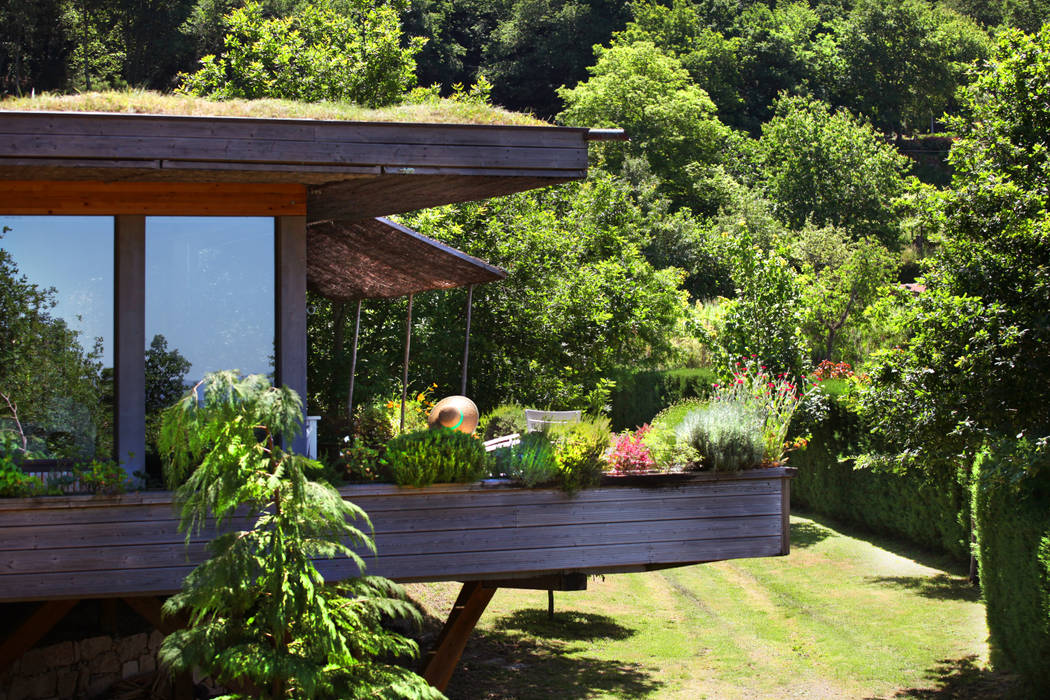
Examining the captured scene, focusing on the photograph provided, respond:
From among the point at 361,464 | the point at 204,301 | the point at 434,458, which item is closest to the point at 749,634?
the point at 434,458

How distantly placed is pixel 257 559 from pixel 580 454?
8.48 feet

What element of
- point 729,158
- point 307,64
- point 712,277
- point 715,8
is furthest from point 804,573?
point 715,8

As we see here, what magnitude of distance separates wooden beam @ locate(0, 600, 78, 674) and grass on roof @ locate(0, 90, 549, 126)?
3.63 m

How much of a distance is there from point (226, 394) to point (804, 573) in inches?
511

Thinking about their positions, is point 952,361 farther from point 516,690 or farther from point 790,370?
point 790,370

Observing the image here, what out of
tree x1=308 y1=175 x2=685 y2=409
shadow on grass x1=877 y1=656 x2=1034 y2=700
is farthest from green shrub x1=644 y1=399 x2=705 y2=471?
tree x1=308 y1=175 x2=685 y2=409

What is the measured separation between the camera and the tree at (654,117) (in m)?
43.5

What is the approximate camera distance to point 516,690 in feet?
37.4

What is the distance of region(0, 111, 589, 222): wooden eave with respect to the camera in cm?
585

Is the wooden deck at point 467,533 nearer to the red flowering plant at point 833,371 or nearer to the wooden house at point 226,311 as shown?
the wooden house at point 226,311

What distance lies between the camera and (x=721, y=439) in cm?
717

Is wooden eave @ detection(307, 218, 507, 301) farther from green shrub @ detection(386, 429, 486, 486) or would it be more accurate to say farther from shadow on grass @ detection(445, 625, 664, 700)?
shadow on grass @ detection(445, 625, 664, 700)

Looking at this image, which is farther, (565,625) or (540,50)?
(540,50)

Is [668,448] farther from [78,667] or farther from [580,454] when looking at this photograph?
[78,667]
